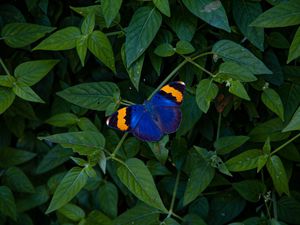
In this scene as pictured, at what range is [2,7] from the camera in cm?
174

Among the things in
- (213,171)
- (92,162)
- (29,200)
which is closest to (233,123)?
(213,171)

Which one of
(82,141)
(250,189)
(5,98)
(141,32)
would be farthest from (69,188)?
(250,189)

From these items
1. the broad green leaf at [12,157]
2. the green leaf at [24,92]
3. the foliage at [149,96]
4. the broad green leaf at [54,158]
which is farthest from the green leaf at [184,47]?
the broad green leaf at [12,157]

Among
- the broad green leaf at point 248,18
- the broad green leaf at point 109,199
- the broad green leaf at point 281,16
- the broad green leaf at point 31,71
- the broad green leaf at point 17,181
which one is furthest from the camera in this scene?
the broad green leaf at point 17,181

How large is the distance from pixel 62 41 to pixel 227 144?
0.55m

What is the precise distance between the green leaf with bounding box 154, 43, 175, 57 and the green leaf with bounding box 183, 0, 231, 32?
0.43 ft

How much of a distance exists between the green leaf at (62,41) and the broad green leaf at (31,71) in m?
0.12

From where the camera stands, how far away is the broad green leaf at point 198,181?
150 centimetres

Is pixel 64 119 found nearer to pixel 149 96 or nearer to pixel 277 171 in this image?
pixel 149 96

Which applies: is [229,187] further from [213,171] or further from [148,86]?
[148,86]

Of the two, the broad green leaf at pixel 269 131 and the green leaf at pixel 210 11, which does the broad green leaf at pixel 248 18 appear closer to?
the green leaf at pixel 210 11

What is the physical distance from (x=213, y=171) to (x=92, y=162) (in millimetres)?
355

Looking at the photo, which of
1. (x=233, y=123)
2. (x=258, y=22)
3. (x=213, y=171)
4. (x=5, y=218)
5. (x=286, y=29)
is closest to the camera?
(x=258, y=22)

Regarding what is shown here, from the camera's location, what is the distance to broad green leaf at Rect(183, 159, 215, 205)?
4.92 feet
